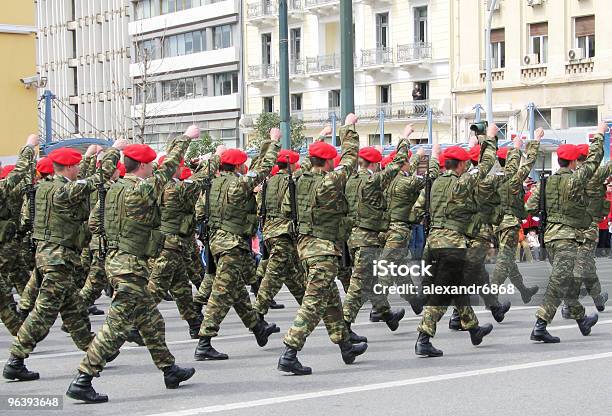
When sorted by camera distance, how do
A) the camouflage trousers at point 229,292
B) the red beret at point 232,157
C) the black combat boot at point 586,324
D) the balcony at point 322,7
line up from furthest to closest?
the balcony at point 322,7, the black combat boot at point 586,324, the red beret at point 232,157, the camouflage trousers at point 229,292

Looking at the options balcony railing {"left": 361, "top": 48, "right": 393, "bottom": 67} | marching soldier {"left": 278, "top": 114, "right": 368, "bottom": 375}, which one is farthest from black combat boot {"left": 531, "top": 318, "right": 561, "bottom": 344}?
balcony railing {"left": 361, "top": 48, "right": 393, "bottom": 67}

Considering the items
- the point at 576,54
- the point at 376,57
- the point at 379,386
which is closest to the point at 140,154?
the point at 379,386

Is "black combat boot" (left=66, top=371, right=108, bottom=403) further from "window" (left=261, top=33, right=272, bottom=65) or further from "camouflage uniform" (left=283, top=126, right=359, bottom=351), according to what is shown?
"window" (left=261, top=33, right=272, bottom=65)

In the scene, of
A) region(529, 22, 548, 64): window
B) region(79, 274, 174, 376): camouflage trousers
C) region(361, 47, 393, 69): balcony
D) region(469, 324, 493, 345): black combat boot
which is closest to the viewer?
region(79, 274, 174, 376): camouflage trousers

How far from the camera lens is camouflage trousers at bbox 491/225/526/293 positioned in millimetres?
13555

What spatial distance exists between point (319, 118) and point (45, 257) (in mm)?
41288

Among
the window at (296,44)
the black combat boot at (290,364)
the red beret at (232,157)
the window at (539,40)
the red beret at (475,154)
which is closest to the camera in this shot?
the black combat boot at (290,364)

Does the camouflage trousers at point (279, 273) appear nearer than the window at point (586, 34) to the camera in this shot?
Yes

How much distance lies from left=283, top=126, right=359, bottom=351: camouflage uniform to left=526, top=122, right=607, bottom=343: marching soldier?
2396 millimetres

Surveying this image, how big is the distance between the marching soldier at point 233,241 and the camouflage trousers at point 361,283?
81cm

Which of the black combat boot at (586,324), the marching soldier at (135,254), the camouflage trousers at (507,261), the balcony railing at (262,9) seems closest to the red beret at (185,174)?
the camouflage trousers at (507,261)

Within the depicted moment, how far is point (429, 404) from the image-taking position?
8367mm

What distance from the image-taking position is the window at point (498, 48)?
41.3 metres

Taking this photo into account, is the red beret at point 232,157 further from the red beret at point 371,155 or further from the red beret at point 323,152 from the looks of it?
the red beret at point 371,155
